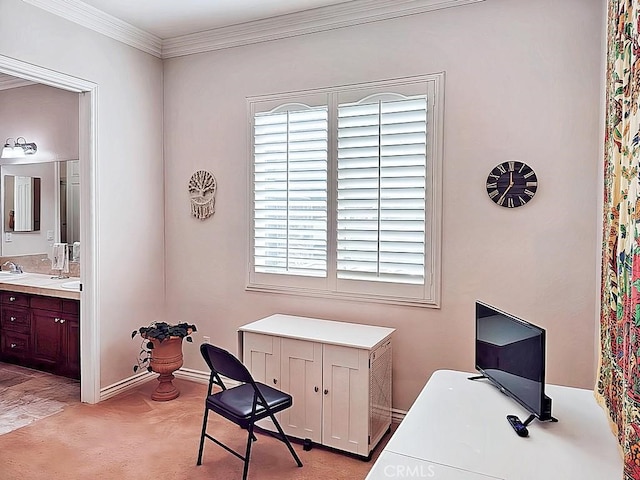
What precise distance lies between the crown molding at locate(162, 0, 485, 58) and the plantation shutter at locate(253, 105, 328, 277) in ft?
2.01

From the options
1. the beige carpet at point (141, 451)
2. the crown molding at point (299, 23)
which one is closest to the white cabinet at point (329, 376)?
the beige carpet at point (141, 451)

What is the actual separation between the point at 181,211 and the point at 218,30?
1578mm

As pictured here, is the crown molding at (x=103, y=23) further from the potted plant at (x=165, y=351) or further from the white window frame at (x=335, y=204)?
the potted plant at (x=165, y=351)

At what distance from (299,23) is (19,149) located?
3.30m

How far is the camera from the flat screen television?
6.03 feet

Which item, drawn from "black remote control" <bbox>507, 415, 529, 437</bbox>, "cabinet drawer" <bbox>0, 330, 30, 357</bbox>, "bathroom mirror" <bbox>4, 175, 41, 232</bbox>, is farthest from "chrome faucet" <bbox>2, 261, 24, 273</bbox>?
"black remote control" <bbox>507, 415, 529, 437</bbox>

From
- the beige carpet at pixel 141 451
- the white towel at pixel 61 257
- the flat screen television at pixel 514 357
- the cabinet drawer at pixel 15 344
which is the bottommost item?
the beige carpet at pixel 141 451

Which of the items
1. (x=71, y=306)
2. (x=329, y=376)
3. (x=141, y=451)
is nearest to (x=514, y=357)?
(x=329, y=376)

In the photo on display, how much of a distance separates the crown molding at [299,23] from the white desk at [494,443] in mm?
2511

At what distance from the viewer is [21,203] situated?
5059mm

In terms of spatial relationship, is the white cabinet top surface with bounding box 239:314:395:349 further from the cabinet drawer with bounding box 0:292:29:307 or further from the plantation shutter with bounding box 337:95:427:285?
the cabinet drawer with bounding box 0:292:29:307

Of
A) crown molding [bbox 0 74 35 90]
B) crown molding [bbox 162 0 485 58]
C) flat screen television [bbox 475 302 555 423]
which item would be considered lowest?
flat screen television [bbox 475 302 555 423]

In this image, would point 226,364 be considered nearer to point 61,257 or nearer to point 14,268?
point 61,257

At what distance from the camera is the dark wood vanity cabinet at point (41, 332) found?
4164mm
